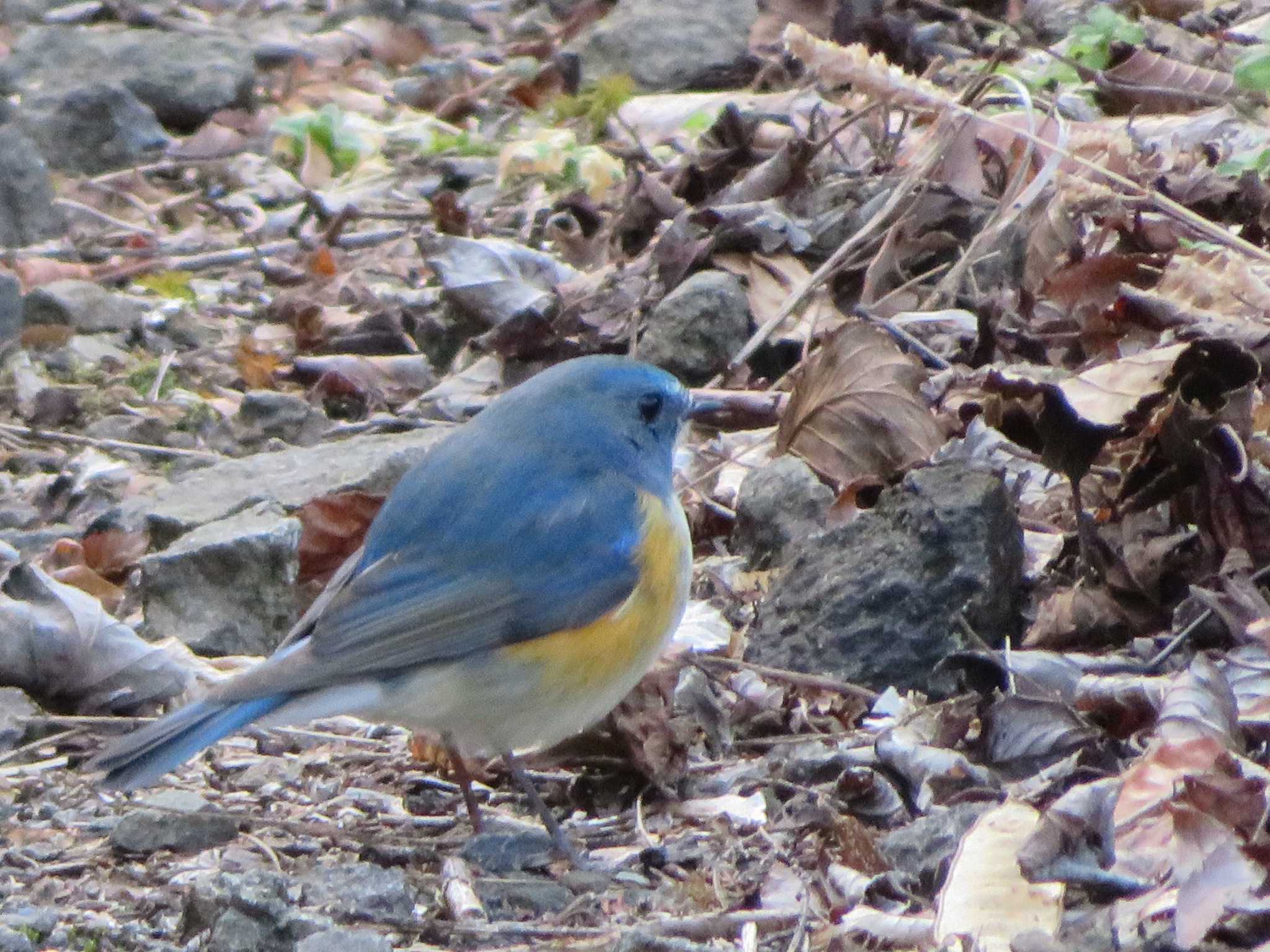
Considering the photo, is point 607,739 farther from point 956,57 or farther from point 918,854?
point 956,57

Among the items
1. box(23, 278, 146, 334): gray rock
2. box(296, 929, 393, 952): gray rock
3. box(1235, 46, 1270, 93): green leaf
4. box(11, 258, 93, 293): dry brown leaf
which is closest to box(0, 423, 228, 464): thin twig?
box(23, 278, 146, 334): gray rock

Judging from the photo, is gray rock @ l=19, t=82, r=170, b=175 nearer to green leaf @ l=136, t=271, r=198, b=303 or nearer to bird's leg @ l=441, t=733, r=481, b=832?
green leaf @ l=136, t=271, r=198, b=303

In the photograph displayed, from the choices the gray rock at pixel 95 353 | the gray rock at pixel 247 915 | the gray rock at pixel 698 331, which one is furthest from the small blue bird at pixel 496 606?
the gray rock at pixel 95 353

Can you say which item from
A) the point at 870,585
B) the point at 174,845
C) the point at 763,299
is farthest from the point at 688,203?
the point at 174,845

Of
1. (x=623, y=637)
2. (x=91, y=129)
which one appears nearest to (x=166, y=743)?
(x=623, y=637)

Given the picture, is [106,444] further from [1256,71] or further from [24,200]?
[1256,71]

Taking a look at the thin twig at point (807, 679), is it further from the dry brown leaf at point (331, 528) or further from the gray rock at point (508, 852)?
the dry brown leaf at point (331, 528)
